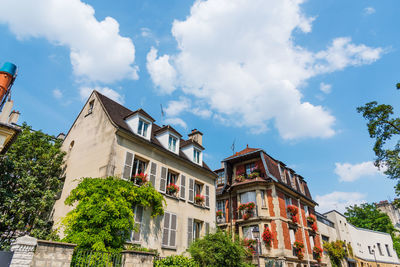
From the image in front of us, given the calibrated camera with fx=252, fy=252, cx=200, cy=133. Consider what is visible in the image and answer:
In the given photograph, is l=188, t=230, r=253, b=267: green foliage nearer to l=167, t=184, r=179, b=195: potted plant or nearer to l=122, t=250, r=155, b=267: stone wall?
l=167, t=184, r=179, b=195: potted plant

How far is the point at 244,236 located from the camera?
2167 cm

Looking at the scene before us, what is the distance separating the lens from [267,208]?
71.2 feet

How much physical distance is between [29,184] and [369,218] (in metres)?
57.6

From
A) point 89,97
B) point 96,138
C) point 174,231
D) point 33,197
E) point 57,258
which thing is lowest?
point 57,258

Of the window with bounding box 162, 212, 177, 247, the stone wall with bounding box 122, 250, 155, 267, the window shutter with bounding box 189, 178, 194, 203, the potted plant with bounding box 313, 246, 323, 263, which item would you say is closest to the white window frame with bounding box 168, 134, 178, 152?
the window shutter with bounding box 189, 178, 194, 203

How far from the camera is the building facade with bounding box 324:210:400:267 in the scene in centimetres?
3306

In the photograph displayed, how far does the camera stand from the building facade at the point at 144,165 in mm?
13609

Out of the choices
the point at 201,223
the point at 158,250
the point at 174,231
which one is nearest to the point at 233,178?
the point at 201,223

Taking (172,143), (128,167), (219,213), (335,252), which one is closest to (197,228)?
(172,143)

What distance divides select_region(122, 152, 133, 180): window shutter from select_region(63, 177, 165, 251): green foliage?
970mm

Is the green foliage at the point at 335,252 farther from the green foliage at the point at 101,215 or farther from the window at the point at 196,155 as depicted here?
the green foliage at the point at 101,215

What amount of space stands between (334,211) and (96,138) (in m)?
32.4

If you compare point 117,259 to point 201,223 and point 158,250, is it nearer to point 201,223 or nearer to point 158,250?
point 158,250

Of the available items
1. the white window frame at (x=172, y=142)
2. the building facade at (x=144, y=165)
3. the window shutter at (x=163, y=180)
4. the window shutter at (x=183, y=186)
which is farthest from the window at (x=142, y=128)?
the window shutter at (x=183, y=186)
